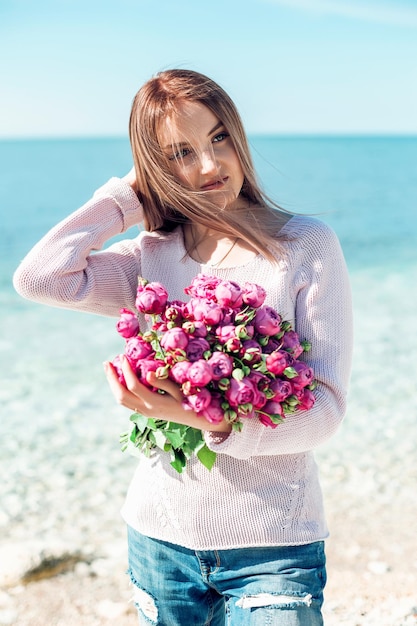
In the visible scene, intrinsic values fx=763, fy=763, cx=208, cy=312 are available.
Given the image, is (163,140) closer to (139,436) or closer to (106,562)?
(139,436)

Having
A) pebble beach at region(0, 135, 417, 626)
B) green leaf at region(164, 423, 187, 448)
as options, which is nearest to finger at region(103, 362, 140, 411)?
green leaf at region(164, 423, 187, 448)

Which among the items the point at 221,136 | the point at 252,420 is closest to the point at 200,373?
the point at 252,420

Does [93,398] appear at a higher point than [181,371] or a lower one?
lower

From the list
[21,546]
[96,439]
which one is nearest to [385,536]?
[21,546]

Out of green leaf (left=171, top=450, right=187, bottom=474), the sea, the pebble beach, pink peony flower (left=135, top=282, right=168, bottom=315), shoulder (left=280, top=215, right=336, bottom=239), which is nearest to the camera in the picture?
pink peony flower (left=135, top=282, right=168, bottom=315)

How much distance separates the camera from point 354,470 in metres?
6.98

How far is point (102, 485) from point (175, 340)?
5116mm

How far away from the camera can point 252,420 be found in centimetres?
230

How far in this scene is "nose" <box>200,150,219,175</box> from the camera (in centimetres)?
265

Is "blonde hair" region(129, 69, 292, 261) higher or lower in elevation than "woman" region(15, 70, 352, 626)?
higher

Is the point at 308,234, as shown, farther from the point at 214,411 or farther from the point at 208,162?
the point at 214,411

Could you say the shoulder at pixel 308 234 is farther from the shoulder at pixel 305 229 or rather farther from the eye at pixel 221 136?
the eye at pixel 221 136

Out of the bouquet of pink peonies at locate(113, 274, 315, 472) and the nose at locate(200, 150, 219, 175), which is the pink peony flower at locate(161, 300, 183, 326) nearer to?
the bouquet of pink peonies at locate(113, 274, 315, 472)

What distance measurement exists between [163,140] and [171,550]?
143 cm
